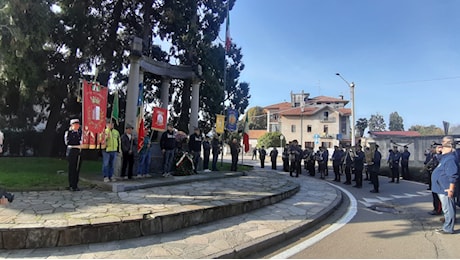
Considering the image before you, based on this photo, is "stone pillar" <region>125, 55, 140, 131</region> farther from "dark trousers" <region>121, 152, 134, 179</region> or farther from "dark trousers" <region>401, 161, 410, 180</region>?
"dark trousers" <region>401, 161, 410, 180</region>

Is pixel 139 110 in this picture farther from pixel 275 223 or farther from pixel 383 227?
pixel 383 227

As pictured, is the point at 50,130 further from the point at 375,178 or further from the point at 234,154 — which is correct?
the point at 375,178

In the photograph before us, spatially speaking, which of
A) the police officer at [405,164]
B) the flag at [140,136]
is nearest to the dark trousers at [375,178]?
the police officer at [405,164]

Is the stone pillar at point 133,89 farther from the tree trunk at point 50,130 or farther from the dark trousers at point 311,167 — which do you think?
the dark trousers at point 311,167

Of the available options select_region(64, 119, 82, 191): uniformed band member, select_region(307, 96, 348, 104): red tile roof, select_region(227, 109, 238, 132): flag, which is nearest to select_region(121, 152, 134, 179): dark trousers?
select_region(64, 119, 82, 191): uniformed band member

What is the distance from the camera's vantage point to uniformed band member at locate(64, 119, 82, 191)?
7.91 m

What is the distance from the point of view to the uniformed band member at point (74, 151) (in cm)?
791

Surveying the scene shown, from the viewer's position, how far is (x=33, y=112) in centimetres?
1745

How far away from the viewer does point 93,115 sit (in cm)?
870

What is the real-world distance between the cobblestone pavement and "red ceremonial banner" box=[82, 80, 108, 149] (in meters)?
1.46

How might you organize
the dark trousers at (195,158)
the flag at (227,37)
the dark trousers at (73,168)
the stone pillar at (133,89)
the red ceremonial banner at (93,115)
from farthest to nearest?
1. the flag at (227,37)
2. the dark trousers at (195,158)
3. the stone pillar at (133,89)
4. the red ceremonial banner at (93,115)
5. the dark trousers at (73,168)

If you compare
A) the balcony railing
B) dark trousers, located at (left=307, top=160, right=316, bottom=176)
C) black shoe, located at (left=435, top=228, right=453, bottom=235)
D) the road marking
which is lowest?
the road marking

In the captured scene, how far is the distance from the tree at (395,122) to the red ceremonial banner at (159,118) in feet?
354


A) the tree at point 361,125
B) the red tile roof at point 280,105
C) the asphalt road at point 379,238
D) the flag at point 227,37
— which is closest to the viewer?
the asphalt road at point 379,238
